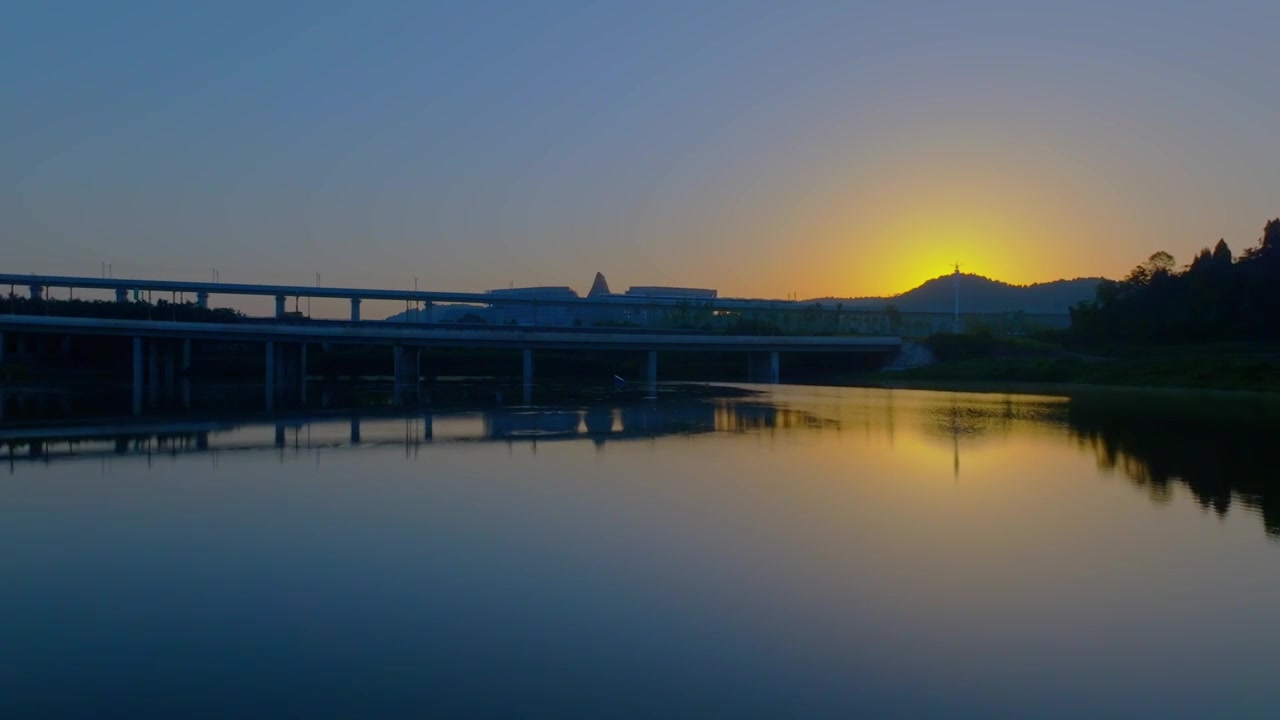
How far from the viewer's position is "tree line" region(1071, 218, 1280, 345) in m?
53.8

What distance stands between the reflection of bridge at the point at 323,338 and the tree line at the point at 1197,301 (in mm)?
13575

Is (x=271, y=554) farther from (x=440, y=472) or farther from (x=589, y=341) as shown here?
(x=589, y=341)

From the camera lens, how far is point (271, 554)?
36.6 feet

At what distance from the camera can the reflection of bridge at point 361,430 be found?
21.8 metres

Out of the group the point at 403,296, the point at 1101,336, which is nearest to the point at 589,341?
the point at 403,296

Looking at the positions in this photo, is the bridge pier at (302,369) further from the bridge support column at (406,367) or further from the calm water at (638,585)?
the calm water at (638,585)

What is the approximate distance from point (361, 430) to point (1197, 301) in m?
48.3

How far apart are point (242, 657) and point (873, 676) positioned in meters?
4.62

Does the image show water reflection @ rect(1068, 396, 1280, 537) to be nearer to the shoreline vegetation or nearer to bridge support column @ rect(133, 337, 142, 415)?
the shoreline vegetation

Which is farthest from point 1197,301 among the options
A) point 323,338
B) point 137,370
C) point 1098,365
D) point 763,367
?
point 137,370

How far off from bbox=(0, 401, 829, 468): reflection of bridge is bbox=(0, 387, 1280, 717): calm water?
97 cm

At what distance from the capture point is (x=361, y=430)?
2631 cm

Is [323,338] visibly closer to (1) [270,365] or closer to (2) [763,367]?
(1) [270,365]

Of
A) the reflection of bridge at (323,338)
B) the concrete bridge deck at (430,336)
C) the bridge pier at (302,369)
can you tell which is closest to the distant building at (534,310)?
the reflection of bridge at (323,338)
